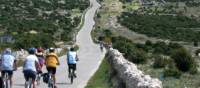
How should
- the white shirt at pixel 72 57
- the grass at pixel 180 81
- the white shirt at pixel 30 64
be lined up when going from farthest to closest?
1. the grass at pixel 180 81
2. the white shirt at pixel 72 57
3. the white shirt at pixel 30 64

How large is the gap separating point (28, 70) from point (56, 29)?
452 ft

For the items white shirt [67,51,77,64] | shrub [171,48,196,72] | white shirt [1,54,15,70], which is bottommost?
shrub [171,48,196,72]

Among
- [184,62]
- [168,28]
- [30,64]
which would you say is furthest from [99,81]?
[168,28]

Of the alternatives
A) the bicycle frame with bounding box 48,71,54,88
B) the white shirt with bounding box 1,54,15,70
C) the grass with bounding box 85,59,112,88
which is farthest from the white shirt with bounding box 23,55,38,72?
the grass with bounding box 85,59,112,88

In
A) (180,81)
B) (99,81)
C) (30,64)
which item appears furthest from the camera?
(180,81)

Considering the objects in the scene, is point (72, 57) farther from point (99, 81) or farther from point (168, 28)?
point (168, 28)

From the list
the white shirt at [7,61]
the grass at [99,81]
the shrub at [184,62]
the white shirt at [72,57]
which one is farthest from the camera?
the shrub at [184,62]

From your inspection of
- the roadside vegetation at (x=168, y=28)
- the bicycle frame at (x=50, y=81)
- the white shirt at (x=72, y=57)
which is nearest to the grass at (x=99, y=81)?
the white shirt at (x=72, y=57)

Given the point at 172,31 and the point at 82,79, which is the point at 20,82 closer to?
the point at 82,79

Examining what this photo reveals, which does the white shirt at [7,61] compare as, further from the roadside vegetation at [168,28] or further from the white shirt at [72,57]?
the roadside vegetation at [168,28]

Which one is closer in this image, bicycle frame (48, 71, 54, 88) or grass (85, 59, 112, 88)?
bicycle frame (48, 71, 54, 88)

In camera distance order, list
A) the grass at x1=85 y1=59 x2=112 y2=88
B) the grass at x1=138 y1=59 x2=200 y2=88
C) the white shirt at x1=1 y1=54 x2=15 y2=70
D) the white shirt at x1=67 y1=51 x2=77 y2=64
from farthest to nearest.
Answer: the grass at x1=138 y1=59 x2=200 y2=88
the grass at x1=85 y1=59 x2=112 y2=88
the white shirt at x1=67 y1=51 x2=77 y2=64
the white shirt at x1=1 y1=54 x2=15 y2=70

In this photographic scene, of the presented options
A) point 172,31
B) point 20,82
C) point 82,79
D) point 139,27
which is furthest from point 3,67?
point 139,27

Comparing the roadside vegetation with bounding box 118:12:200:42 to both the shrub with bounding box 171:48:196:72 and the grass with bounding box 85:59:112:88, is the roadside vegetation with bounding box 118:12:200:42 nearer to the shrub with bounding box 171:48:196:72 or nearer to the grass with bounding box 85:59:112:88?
the shrub with bounding box 171:48:196:72
